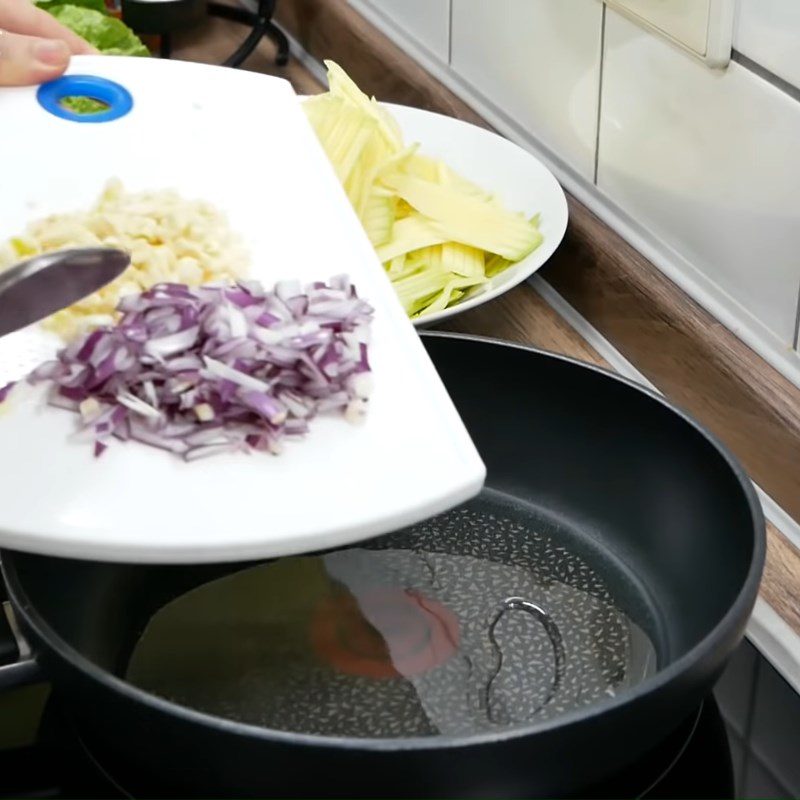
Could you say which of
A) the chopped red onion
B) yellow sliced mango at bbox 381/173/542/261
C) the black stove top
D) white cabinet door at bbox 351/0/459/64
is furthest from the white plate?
the black stove top

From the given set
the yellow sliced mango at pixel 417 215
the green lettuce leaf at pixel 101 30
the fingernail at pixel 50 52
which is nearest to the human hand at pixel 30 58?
the fingernail at pixel 50 52

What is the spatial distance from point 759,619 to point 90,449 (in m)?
0.40

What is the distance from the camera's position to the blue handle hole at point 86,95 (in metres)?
0.96

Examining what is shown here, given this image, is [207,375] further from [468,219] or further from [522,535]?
[468,219]

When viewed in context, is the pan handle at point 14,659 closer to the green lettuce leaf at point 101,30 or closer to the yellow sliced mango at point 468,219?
the yellow sliced mango at point 468,219

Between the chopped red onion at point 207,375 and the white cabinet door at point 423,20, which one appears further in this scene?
the white cabinet door at point 423,20

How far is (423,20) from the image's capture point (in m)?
1.30

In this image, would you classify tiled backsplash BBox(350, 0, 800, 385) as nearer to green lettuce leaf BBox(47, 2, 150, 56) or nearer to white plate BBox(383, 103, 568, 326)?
white plate BBox(383, 103, 568, 326)

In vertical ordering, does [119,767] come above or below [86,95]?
below

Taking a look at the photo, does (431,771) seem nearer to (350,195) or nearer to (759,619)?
(759,619)

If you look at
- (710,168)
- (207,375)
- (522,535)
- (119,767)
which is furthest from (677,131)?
(119,767)

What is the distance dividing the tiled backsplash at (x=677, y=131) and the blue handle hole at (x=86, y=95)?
338mm

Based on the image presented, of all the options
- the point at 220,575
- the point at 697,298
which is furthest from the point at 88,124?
the point at 697,298

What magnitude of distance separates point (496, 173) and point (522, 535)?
36cm
